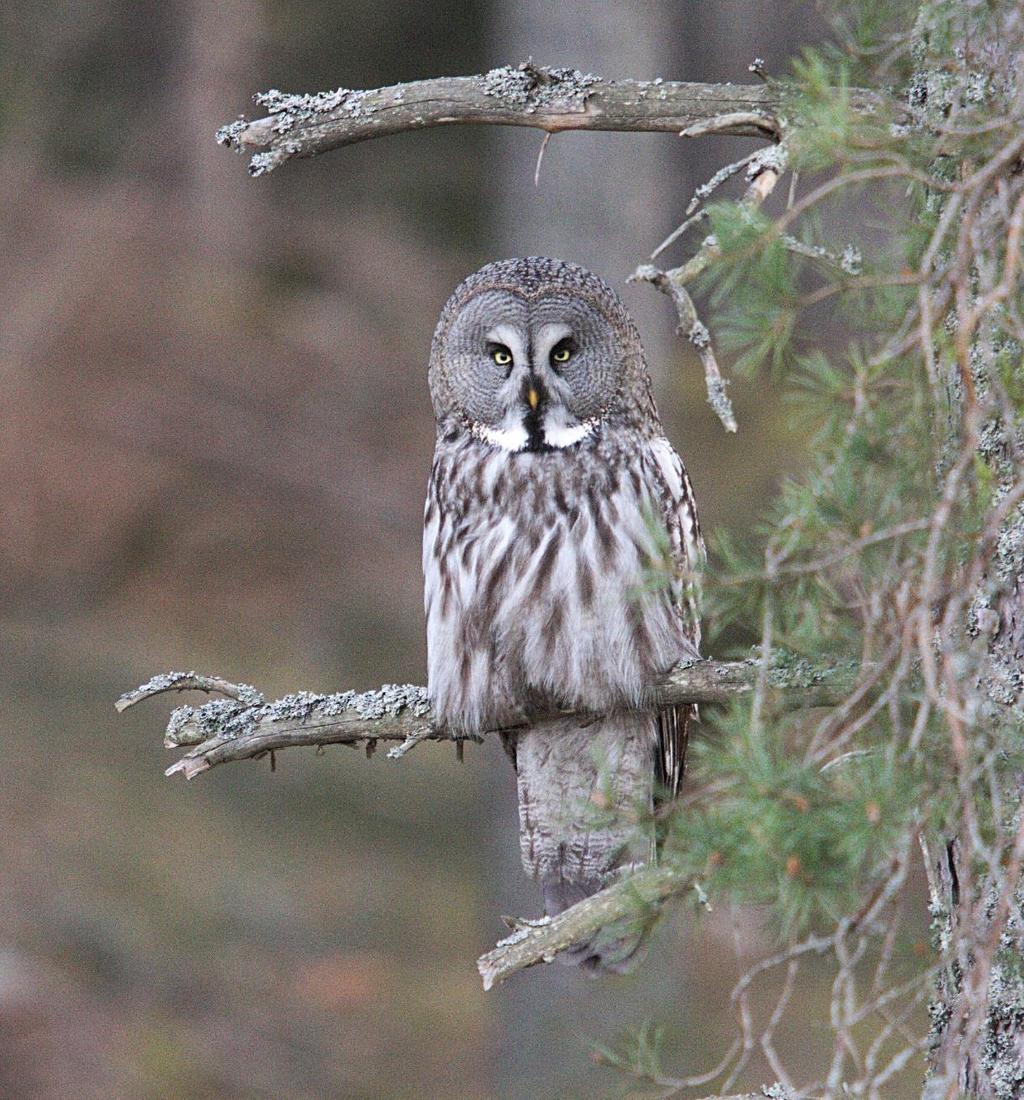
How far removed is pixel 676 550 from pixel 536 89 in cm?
93

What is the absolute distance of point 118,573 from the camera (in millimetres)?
8289

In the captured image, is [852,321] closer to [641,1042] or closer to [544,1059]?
[641,1042]

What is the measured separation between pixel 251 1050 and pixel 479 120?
4764 millimetres

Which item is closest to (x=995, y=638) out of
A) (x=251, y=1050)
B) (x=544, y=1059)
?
(x=544, y=1059)

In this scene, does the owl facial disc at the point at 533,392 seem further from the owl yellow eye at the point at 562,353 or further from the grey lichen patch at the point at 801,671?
the grey lichen patch at the point at 801,671

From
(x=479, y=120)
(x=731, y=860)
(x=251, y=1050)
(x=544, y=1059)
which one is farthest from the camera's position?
(x=251, y=1050)

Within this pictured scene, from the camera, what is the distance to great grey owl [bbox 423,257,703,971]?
9.69ft

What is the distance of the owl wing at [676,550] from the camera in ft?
10.0

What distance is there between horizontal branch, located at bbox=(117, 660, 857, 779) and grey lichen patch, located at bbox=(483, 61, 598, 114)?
890 millimetres

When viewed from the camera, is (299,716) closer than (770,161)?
No

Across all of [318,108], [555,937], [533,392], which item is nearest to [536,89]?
[318,108]

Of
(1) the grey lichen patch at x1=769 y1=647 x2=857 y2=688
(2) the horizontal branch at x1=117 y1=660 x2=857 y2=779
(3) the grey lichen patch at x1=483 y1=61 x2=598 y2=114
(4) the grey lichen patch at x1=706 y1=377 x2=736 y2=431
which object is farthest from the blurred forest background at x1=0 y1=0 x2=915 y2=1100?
(1) the grey lichen patch at x1=769 y1=647 x2=857 y2=688

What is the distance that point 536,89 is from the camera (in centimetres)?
250

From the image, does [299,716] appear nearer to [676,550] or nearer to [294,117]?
[676,550]
